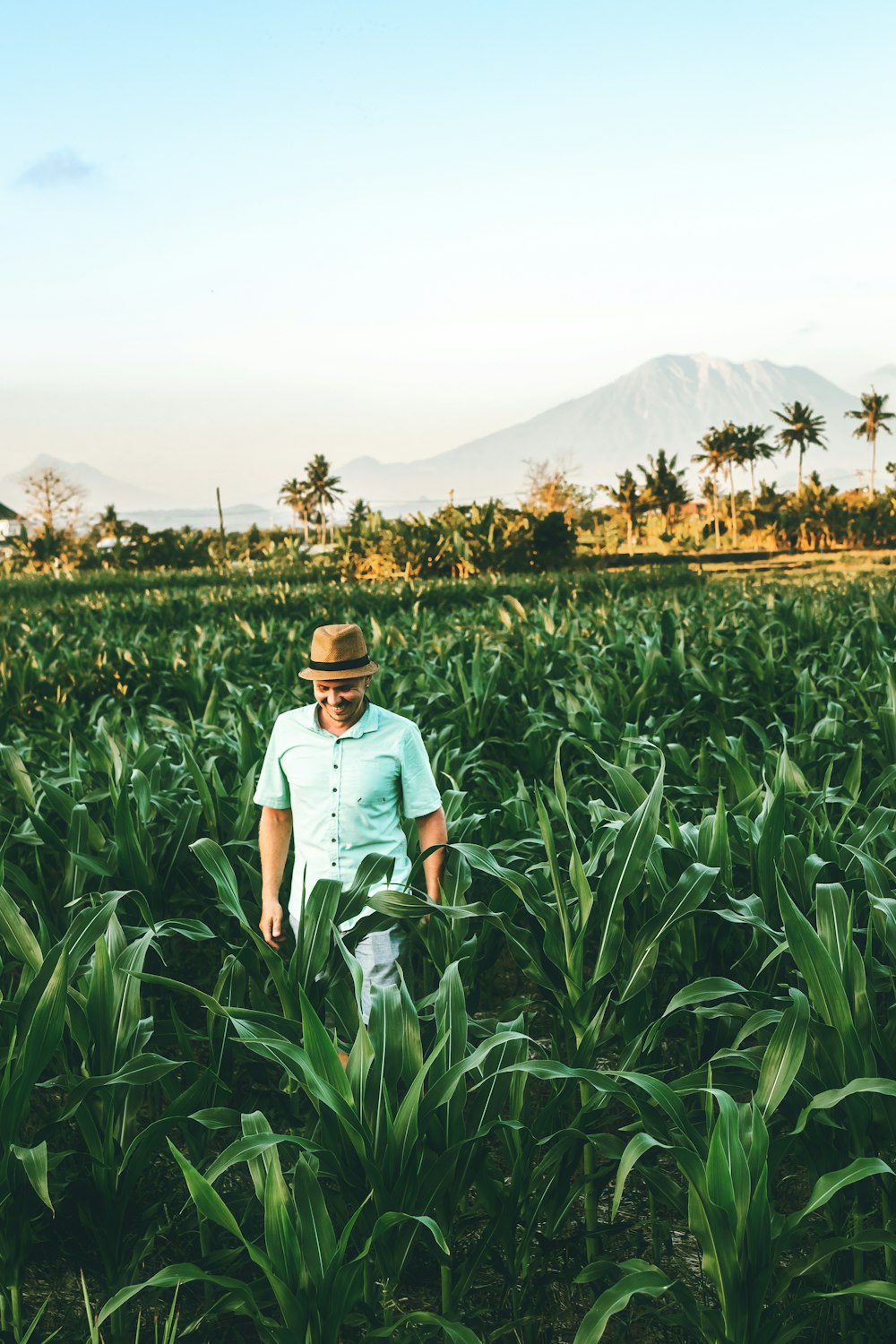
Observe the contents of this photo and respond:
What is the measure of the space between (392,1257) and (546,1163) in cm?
34

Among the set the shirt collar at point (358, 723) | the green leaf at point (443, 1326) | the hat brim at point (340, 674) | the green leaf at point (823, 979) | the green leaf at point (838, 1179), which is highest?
the hat brim at point (340, 674)

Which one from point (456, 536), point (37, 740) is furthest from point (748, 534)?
point (37, 740)

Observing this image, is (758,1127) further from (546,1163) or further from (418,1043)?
(418,1043)

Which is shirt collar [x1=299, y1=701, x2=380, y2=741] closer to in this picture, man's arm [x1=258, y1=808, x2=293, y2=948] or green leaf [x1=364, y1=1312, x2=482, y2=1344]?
man's arm [x1=258, y1=808, x2=293, y2=948]

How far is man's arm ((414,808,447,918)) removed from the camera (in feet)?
9.14

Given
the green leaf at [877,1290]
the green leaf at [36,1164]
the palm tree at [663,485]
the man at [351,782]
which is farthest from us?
the palm tree at [663,485]

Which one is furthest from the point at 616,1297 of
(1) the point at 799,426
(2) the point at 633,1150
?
(1) the point at 799,426

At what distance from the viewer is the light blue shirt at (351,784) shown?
2879 mm

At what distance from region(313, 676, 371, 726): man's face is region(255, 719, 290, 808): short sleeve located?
234 mm

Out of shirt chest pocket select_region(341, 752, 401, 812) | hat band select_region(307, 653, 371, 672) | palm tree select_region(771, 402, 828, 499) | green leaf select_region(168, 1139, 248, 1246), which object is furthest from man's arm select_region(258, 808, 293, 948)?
palm tree select_region(771, 402, 828, 499)

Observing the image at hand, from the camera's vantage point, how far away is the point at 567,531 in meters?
30.3

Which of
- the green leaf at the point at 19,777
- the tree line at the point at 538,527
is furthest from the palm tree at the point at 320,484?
the green leaf at the point at 19,777

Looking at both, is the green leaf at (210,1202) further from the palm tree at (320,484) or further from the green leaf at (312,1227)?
the palm tree at (320,484)

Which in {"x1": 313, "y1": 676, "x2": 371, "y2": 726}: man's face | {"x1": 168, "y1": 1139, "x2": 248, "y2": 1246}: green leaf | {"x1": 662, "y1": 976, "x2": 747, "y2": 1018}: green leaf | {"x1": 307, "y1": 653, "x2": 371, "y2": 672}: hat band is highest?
{"x1": 307, "y1": 653, "x2": 371, "y2": 672}: hat band
